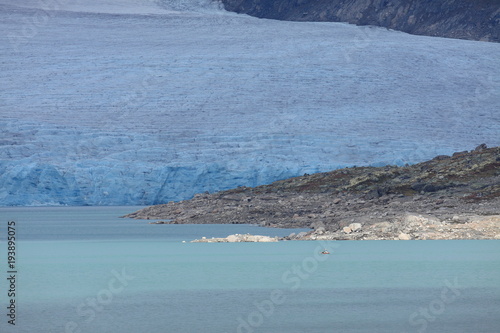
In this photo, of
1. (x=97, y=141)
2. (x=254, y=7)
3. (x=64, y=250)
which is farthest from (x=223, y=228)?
(x=254, y=7)

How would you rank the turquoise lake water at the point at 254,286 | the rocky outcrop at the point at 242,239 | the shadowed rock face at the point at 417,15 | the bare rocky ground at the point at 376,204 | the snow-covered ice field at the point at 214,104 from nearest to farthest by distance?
the turquoise lake water at the point at 254,286, the rocky outcrop at the point at 242,239, the bare rocky ground at the point at 376,204, the snow-covered ice field at the point at 214,104, the shadowed rock face at the point at 417,15

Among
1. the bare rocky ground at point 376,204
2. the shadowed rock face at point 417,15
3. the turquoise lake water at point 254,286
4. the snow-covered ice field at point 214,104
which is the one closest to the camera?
the turquoise lake water at point 254,286

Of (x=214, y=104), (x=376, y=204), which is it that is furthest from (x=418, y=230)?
(x=214, y=104)

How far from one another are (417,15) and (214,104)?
34685 mm

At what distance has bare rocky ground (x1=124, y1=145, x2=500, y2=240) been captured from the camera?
1418 centimetres

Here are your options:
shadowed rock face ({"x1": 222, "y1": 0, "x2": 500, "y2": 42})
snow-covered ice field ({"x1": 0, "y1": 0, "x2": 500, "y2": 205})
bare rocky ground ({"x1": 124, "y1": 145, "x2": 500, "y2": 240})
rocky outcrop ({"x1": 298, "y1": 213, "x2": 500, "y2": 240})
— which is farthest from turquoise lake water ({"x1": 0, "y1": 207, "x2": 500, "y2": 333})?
shadowed rock face ({"x1": 222, "y1": 0, "x2": 500, "y2": 42})

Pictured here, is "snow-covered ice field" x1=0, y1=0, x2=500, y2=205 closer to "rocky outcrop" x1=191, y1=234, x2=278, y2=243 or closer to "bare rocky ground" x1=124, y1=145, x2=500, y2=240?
"bare rocky ground" x1=124, y1=145, x2=500, y2=240

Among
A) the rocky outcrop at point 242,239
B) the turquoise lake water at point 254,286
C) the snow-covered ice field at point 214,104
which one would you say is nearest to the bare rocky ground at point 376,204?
the rocky outcrop at point 242,239

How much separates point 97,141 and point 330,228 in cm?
1454

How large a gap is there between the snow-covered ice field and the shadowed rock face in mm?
18670

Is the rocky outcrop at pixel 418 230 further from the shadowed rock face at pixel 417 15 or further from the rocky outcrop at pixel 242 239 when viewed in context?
the shadowed rock face at pixel 417 15

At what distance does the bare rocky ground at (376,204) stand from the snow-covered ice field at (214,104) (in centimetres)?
352

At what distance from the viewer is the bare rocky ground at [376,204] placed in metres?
14.2

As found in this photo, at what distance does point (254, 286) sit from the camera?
353 inches
